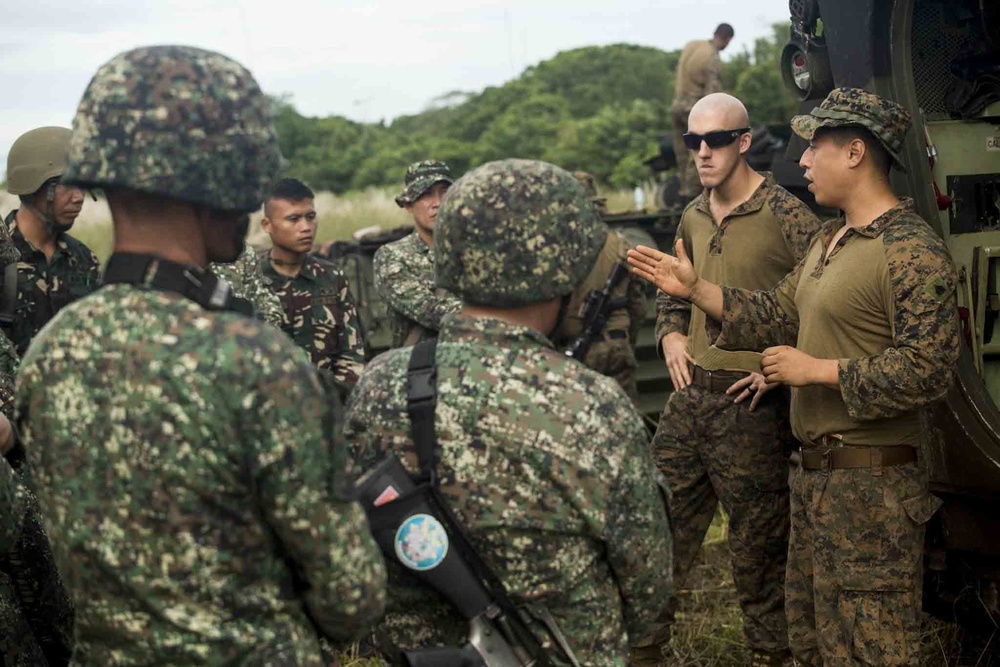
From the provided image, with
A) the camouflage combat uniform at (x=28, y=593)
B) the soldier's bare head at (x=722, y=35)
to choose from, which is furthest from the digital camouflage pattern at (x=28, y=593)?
the soldier's bare head at (x=722, y=35)

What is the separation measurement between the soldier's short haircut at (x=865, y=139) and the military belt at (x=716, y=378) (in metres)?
1.10

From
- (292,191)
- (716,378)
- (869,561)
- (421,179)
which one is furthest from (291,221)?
(869,561)

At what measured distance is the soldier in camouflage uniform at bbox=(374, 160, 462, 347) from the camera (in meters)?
5.89

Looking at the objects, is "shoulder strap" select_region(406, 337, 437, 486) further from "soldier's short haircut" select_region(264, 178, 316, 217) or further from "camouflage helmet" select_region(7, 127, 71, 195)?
"soldier's short haircut" select_region(264, 178, 316, 217)

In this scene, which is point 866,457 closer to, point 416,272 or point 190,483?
point 190,483

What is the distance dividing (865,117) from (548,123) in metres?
16.8

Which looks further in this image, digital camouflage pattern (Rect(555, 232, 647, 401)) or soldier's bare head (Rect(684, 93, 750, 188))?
digital camouflage pattern (Rect(555, 232, 647, 401))

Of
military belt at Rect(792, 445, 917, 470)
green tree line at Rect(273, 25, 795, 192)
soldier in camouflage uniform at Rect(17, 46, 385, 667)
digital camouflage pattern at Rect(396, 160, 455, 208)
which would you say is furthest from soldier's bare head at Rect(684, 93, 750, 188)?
green tree line at Rect(273, 25, 795, 192)

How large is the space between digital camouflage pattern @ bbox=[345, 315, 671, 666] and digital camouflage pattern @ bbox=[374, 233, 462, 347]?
3.23 meters

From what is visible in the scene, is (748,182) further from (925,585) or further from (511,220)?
(511,220)

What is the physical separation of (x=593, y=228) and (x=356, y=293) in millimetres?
6115

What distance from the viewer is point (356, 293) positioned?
8.59m

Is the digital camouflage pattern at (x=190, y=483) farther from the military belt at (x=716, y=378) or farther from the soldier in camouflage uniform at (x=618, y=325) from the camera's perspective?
the soldier in camouflage uniform at (x=618, y=325)

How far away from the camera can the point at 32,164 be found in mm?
5059
